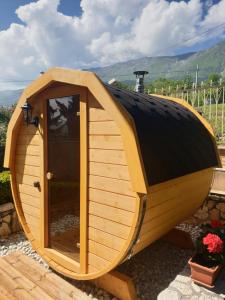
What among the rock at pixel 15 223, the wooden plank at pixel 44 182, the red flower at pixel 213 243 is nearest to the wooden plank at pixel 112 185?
the wooden plank at pixel 44 182

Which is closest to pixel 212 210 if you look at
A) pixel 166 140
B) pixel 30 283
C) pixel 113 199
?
pixel 166 140

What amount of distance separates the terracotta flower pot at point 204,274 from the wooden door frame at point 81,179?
162 cm

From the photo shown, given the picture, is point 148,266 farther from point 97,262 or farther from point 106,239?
point 106,239

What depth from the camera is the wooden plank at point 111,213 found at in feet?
11.4

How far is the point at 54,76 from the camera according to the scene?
4.11 meters

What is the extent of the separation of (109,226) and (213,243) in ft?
4.87

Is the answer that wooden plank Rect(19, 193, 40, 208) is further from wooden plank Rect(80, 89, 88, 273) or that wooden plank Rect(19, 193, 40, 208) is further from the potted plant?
the potted plant

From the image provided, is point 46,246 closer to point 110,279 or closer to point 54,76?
point 110,279

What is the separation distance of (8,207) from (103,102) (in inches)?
176

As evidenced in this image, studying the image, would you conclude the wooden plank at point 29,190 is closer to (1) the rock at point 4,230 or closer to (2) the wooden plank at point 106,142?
(1) the rock at point 4,230

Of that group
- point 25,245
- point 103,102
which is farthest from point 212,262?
point 25,245

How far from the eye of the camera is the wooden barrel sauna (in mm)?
3420

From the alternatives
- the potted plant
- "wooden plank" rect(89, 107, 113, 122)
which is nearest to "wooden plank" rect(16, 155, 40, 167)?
"wooden plank" rect(89, 107, 113, 122)

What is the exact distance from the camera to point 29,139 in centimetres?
507
